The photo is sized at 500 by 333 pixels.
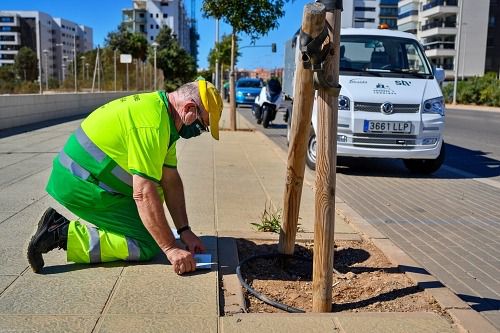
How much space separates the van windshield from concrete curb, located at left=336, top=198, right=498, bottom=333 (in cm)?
404

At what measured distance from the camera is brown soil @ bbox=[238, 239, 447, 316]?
3.47 m

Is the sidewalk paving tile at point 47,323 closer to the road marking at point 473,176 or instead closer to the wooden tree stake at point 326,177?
the wooden tree stake at point 326,177

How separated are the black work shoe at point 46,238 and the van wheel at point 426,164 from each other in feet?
21.6

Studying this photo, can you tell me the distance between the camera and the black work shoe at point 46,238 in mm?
3635

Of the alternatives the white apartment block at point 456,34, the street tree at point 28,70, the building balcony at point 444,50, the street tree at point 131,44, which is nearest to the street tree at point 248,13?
the street tree at point 28,70

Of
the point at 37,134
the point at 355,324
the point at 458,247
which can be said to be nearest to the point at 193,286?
the point at 355,324

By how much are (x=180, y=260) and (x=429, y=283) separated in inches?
66.8

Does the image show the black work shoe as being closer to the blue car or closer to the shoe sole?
the shoe sole

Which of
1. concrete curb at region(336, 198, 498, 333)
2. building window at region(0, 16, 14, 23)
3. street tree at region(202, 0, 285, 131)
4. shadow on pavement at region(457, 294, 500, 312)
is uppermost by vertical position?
building window at region(0, 16, 14, 23)

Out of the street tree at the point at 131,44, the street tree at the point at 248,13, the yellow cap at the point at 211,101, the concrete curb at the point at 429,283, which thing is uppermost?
the street tree at the point at 131,44

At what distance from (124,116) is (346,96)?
16.8 feet

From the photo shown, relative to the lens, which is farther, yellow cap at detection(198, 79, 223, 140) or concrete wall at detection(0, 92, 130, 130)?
concrete wall at detection(0, 92, 130, 130)

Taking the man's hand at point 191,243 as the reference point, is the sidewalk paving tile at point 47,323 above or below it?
below

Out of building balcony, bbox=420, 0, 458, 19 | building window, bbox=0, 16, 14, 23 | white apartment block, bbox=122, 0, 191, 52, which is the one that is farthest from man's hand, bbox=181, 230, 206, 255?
building window, bbox=0, 16, 14, 23
